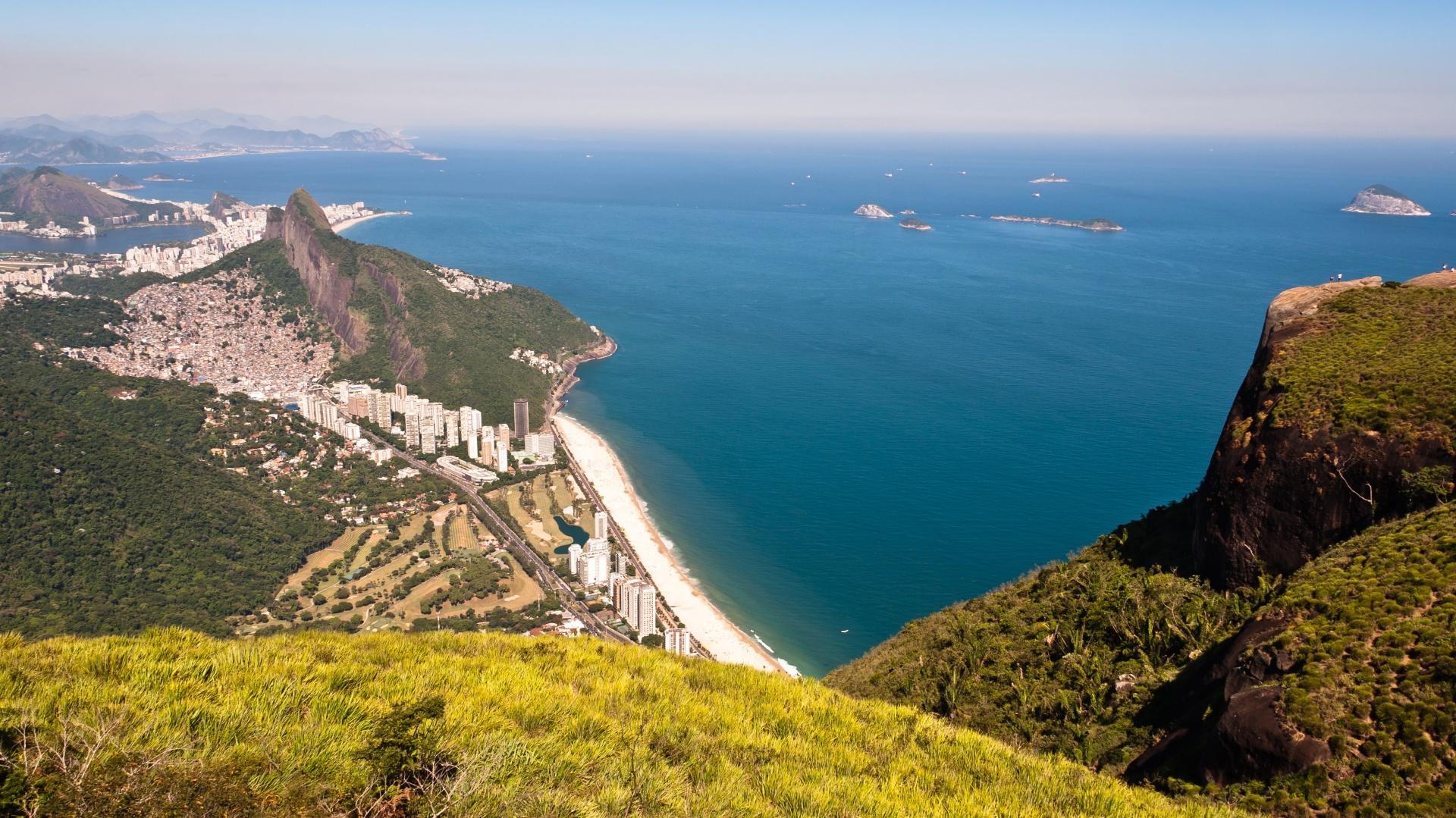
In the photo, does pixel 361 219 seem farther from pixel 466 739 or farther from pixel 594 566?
pixel 466 739

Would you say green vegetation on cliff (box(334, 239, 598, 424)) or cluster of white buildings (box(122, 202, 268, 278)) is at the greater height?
cluster of white buildings (box(122, 202, 268, 278))

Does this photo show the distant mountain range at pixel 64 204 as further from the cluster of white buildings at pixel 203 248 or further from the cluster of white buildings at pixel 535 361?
the cluster of white buildings at pixel 535 361

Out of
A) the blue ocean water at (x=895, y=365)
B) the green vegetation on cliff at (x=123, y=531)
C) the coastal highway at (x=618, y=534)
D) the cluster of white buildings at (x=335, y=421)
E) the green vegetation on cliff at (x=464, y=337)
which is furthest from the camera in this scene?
the green vegetation on cliff at (x=464, y=337)

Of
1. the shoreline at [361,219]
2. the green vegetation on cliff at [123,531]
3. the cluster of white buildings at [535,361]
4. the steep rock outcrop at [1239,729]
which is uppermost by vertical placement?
the shoreline at [361,219]

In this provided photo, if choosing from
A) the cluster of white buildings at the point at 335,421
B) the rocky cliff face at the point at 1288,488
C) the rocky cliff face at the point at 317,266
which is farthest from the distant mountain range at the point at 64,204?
the rocky cliff face at the point at 1288,488

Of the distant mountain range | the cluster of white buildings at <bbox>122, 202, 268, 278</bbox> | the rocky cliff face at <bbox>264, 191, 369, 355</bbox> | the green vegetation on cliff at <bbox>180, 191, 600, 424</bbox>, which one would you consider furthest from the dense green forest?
the distant mountain range

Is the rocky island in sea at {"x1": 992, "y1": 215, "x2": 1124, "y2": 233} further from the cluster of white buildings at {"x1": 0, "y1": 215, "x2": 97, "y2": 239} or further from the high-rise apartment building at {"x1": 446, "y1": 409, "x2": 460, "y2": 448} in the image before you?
the cluster of white buildings at {"x1": 0, "y1": 215, "x2": 97, "y2": 239}
